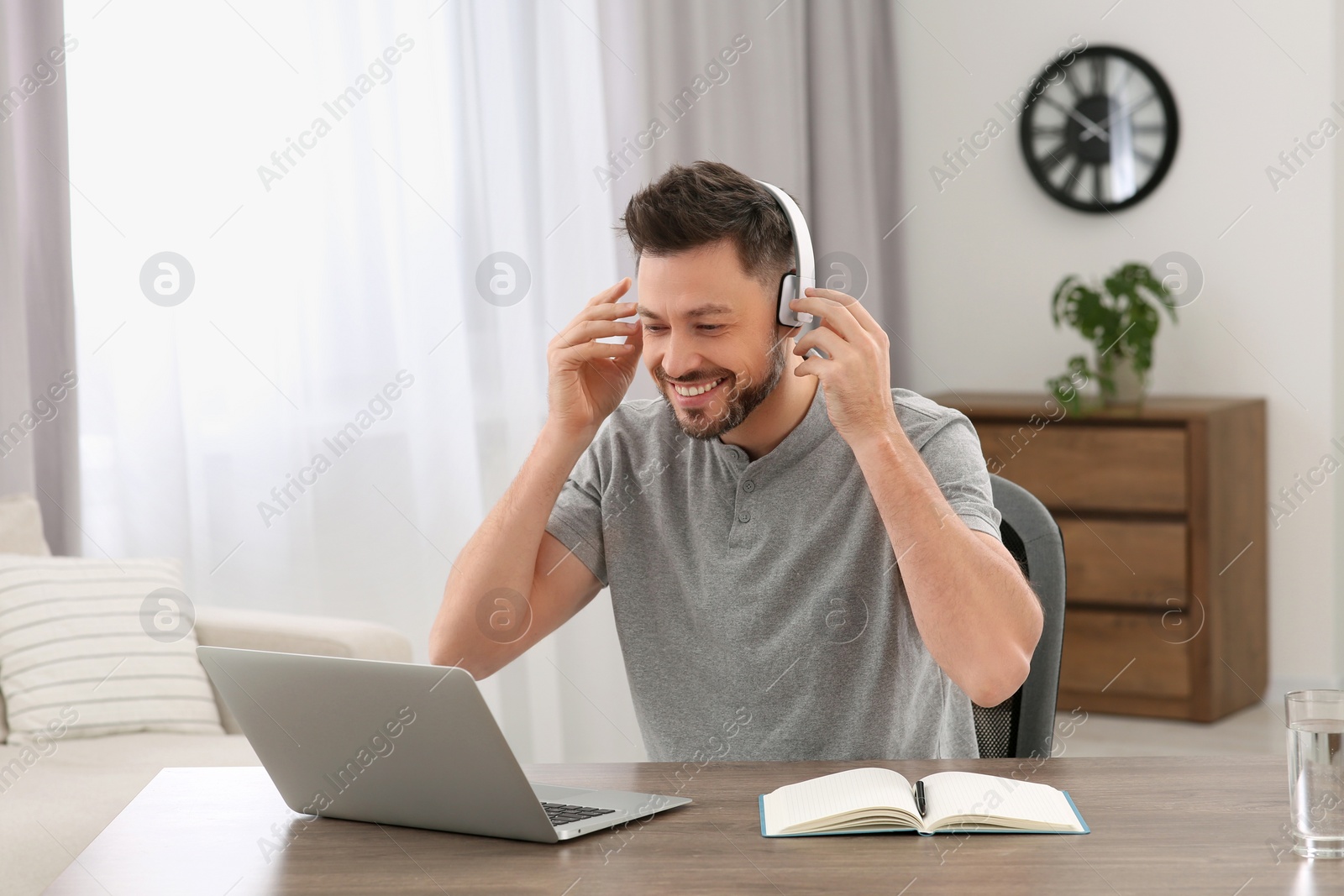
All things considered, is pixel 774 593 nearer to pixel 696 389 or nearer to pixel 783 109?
pixel 696 389

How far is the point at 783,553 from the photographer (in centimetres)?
162

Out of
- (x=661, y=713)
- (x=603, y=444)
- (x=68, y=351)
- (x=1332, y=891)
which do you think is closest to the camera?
(x=1332, y=891)

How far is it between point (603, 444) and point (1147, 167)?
3.09m

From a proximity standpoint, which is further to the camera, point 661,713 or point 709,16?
point 709,16

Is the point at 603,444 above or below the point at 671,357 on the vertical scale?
below

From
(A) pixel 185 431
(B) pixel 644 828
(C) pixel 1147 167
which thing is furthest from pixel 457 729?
(C) pixel 1147 167

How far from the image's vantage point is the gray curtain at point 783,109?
3.54 m

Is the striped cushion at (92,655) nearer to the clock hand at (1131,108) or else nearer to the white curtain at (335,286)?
the white curtain at (335,286)

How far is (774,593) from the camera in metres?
1.60

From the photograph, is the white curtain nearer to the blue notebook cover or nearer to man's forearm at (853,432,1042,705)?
man's forearm at (853,432,1042,705)

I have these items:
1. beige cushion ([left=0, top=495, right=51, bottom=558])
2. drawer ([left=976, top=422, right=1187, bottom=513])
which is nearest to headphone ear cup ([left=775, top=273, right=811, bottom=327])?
beige cushion ([left=0, top=495, right=51, bottom=558])

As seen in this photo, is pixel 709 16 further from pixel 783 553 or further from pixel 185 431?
pixel 783 553

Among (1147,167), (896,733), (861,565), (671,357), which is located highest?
(1147,167)

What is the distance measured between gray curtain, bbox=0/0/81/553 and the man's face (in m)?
1.61
